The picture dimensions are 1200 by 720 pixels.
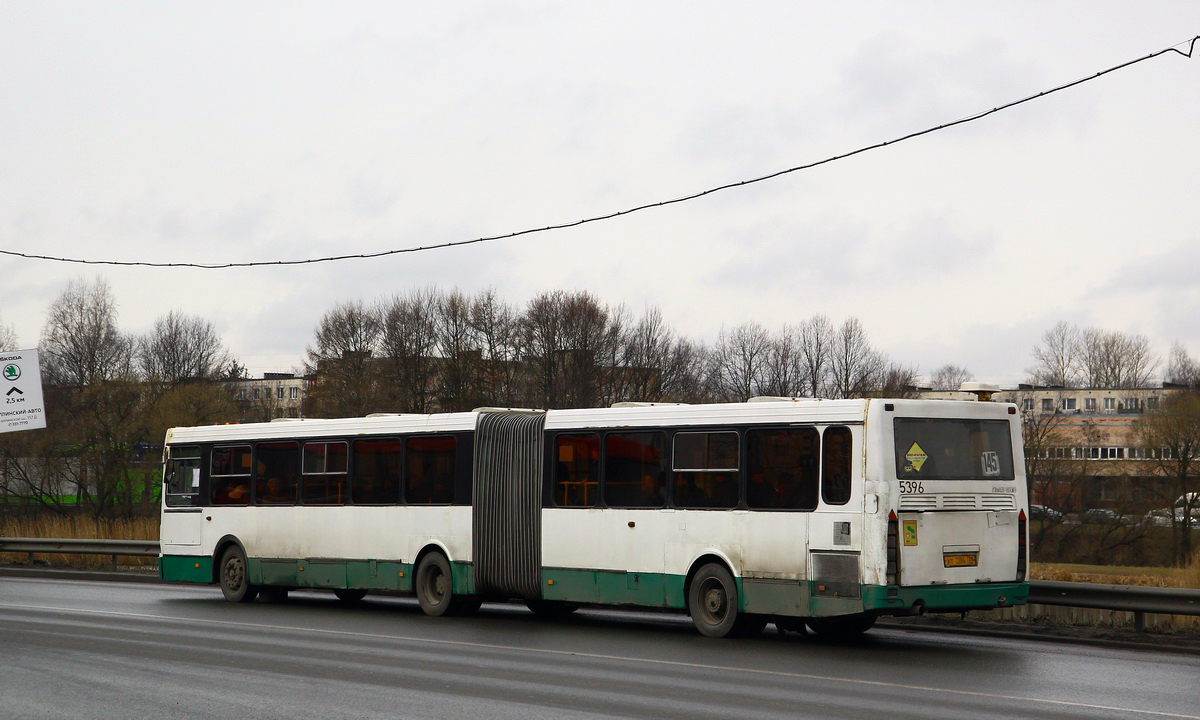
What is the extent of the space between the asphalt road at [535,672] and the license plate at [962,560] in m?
0.91

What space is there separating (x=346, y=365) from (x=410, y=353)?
351cm

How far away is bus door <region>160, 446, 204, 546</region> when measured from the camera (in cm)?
2209

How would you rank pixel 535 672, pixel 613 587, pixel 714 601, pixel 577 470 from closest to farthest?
pixel 535 672 → pixel 714 601 → pixel 613 587 → pixel 577 470

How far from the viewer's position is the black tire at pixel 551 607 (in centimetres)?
1866

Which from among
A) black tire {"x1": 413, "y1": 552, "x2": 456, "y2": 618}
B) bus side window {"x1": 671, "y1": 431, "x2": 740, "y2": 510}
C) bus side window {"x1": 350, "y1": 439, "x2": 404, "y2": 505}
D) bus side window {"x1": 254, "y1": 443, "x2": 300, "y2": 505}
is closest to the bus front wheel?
black tire {"x1": 413, "y1": 552, "x2": 456, "y2": 618}

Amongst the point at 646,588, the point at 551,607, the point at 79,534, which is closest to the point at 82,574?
the point at 79,534

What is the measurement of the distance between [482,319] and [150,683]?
61666 mm

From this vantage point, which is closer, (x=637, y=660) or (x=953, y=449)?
(x=637, y=660)

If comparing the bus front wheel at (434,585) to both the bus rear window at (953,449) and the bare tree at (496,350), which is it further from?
the bare tree at (496,350)

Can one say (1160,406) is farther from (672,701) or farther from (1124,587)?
(672,701)

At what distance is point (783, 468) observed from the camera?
1481 cm

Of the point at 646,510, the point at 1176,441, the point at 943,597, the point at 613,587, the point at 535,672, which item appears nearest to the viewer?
the point at 535,672

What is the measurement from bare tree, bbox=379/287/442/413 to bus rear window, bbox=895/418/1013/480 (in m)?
55.2

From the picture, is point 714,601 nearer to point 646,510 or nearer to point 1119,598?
point 646,510
